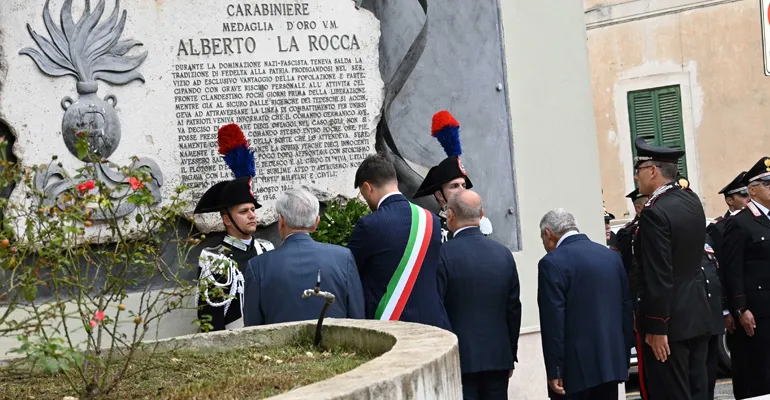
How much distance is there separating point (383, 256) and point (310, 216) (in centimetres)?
→ 54

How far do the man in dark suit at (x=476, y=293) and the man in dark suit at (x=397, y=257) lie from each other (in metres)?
0.22

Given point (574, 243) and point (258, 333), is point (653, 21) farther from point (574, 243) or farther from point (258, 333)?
point (258, 333)

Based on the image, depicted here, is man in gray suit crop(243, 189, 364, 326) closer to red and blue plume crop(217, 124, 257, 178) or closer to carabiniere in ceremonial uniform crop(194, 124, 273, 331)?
carabiniere in ceremonial uniform crop(194, 124, 273, 331)

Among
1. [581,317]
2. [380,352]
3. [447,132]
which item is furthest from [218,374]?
[447,132]

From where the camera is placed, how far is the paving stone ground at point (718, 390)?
10.7m

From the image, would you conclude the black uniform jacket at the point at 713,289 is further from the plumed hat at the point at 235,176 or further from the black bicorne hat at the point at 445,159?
the plumed hat at the point at 235,176

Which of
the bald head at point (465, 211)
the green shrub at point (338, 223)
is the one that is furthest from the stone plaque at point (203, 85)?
the bald head at point (465, 211)

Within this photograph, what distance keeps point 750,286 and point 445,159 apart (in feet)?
9.19

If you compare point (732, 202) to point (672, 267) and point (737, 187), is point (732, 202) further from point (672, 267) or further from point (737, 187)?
point (672, 267)

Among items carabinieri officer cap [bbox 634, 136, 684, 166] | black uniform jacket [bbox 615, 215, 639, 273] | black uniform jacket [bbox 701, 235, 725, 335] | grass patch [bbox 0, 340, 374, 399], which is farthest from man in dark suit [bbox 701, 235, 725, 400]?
grass patch [bbox 0, 340, 374, 399]

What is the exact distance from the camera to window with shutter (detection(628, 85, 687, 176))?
64.5ft

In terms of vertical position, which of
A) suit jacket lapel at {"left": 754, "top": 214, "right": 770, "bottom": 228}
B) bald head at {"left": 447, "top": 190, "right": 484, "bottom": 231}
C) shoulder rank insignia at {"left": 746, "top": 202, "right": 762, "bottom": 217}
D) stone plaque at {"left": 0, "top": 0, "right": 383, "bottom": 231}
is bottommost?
suit jacket lapel at {"left": 754, "top": 214, "right": 770, "bottom": 228}

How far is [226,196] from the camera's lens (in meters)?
7.20

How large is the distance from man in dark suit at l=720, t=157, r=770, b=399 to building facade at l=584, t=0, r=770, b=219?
9.32 metres
